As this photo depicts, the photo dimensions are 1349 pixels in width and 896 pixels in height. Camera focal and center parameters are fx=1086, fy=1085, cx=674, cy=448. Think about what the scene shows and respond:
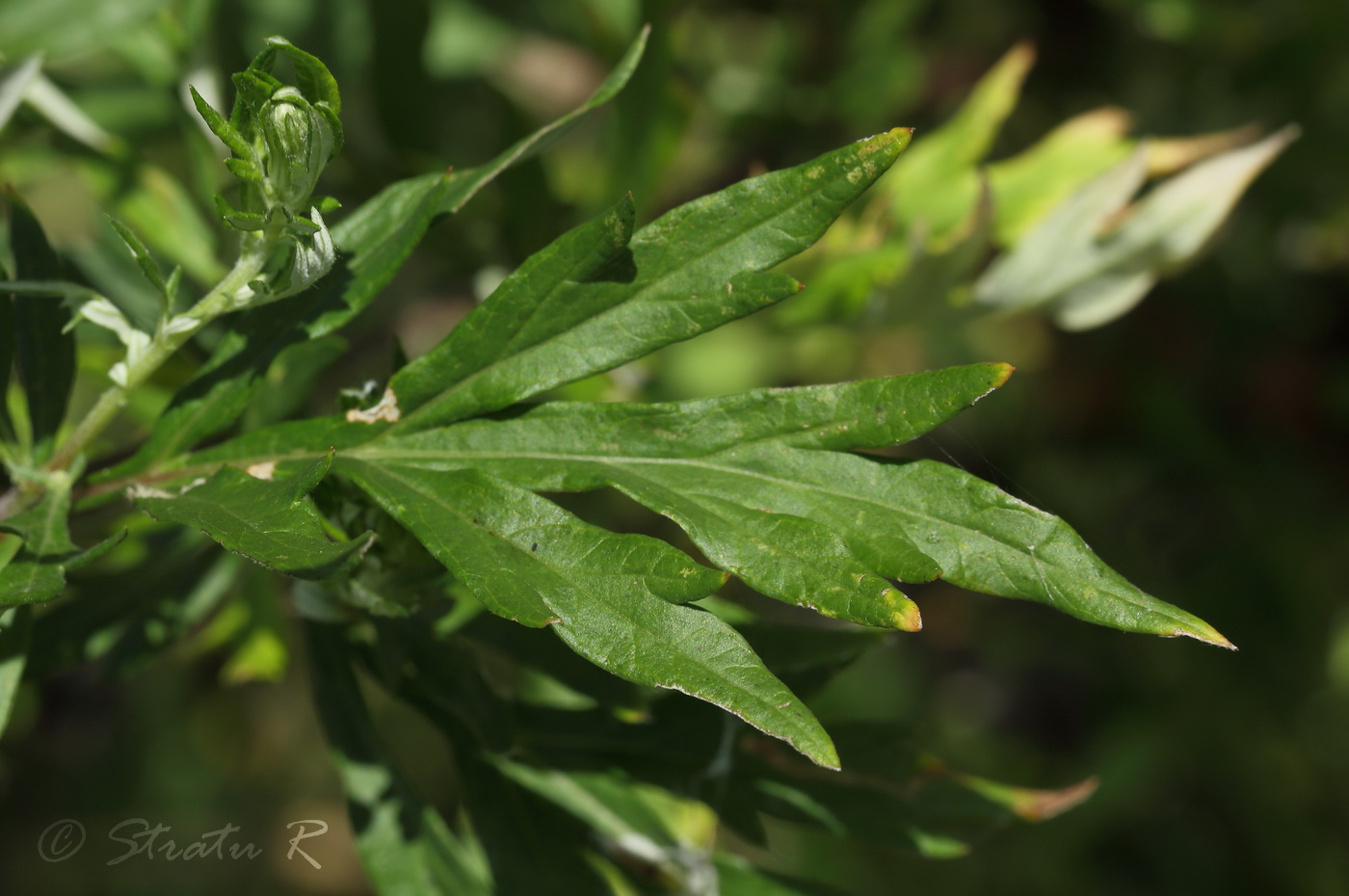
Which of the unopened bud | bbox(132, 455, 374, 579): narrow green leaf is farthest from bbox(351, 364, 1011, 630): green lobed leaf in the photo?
the unopened bud

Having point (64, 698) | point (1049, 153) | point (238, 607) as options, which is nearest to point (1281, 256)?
point (1049, 153)

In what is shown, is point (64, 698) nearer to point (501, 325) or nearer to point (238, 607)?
point (238, 607)

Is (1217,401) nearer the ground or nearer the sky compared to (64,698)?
nearer the sky

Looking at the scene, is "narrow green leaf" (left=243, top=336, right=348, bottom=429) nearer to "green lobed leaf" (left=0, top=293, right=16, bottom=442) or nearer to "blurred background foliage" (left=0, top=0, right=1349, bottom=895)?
"green lobed leaf" (left=0, top=293, right=16, bottom=442)

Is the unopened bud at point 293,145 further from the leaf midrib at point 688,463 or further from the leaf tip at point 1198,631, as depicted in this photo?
the leaf tip at point 1198,631

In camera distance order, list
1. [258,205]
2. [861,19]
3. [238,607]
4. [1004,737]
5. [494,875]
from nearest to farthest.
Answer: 1. [258,205]
2. [494,875]
3. [238,607]
4. [861,19]
5. [1004,737]

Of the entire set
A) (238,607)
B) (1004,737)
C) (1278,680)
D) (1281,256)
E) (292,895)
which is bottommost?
(292,895)
